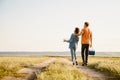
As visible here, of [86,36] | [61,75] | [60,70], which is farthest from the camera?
[86,36]

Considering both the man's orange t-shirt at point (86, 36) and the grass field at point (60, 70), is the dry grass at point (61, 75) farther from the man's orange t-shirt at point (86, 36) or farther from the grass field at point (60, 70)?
the man's orange t-shirt at point (86, 36)

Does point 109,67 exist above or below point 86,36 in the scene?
below

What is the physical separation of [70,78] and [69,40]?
9.32 m

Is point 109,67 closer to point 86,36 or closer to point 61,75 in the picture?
point 86,36

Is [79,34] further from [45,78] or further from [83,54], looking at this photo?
[45,78]

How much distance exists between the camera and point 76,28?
1708 centimetres

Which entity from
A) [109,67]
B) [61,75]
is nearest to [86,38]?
[109,67]

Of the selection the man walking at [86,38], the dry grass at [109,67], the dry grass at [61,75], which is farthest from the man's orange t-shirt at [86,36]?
the dry grass at [61,75]

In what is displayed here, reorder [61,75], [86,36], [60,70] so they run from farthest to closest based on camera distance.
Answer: [86,36] < [60,70] < [61,75]

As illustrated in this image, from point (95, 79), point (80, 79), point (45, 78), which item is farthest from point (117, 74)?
point (45, 78)

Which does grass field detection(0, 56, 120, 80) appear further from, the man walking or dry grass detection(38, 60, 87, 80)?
the man walking

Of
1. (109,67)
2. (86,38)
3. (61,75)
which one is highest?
(86,38)

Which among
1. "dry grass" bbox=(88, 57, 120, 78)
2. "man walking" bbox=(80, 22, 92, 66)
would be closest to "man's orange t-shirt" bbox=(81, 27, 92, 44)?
"man walking" bbox=(80, 22, 92, 66)

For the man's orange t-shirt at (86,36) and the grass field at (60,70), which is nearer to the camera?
the grass field at (60,70)
